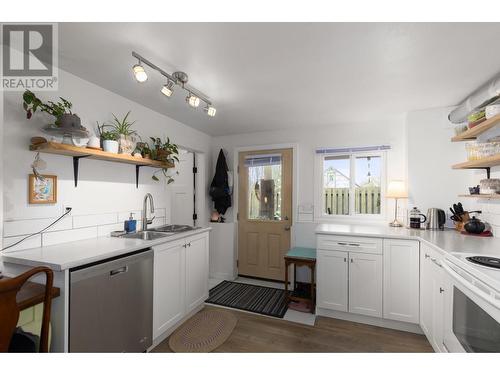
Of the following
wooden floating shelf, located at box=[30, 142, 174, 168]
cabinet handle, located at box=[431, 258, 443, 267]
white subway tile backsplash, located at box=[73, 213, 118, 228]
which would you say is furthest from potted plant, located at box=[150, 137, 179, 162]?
cabinet handle, located at box=[431, 258, 443, 267]

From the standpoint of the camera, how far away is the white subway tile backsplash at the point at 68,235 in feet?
5.55

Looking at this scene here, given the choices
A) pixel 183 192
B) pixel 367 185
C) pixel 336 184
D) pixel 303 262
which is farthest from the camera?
pixel 183 192

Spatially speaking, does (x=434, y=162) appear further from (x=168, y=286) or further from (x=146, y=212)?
(x=146, y=212)

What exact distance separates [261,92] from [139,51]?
1.09 m

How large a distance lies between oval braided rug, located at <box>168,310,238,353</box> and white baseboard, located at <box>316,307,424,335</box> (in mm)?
1023

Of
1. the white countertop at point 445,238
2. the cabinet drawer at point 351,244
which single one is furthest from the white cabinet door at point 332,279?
the white countertop at point 445,238

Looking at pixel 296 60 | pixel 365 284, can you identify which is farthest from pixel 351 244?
pixel 296 60

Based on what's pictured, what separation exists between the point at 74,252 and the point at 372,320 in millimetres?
Result: 2764

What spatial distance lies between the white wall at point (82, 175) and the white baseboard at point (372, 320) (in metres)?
2.20

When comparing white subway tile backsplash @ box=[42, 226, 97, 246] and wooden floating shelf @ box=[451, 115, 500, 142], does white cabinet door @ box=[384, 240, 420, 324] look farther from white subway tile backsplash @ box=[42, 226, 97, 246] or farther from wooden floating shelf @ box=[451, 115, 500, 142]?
white subway tile backsplash @ box=[42, 226, 97, 246]

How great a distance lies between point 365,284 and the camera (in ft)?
7.61

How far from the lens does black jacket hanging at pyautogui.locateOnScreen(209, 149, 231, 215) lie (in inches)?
141

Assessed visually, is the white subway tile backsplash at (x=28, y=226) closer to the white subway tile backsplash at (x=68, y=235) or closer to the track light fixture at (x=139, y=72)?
the white subway tile backsplash at (x=68, y=235)
